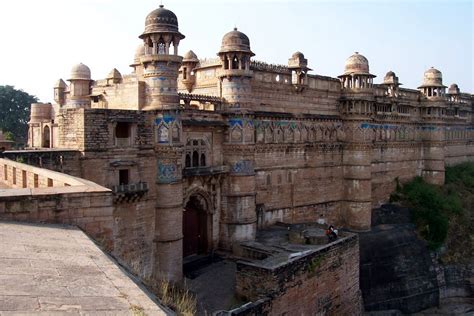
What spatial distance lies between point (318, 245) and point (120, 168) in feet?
23.2

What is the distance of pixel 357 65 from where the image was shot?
72.7 feet

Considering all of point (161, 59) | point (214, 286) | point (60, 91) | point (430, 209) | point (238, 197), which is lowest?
point (214, 286)

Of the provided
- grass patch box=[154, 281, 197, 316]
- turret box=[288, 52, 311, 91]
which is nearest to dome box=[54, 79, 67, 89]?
turret box=[288, 52, 311, 91]

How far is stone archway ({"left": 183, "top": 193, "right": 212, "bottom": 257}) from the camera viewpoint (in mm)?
17094

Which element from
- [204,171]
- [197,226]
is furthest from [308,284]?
[204,171]

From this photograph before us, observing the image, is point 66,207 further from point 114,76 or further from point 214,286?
point 114,76

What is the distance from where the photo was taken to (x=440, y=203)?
2647 cm

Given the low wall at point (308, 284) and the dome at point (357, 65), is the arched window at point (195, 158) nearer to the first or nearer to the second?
the low wall at point (308, 284)

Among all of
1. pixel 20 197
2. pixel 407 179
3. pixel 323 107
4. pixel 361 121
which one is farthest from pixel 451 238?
pixel 20 197

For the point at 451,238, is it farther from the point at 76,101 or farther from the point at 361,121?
the point at 76,101

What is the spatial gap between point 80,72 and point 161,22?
401 inches

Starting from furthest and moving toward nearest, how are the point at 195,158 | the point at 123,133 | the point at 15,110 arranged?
1. the point at 15,110
2. the point at 195,158
3. the point at 123,133

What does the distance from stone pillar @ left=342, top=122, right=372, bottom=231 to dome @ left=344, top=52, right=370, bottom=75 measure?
2.37 meters

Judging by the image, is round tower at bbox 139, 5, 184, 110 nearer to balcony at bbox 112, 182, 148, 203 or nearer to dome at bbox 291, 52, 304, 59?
balcony at bbox 112, 182, 148, 203
